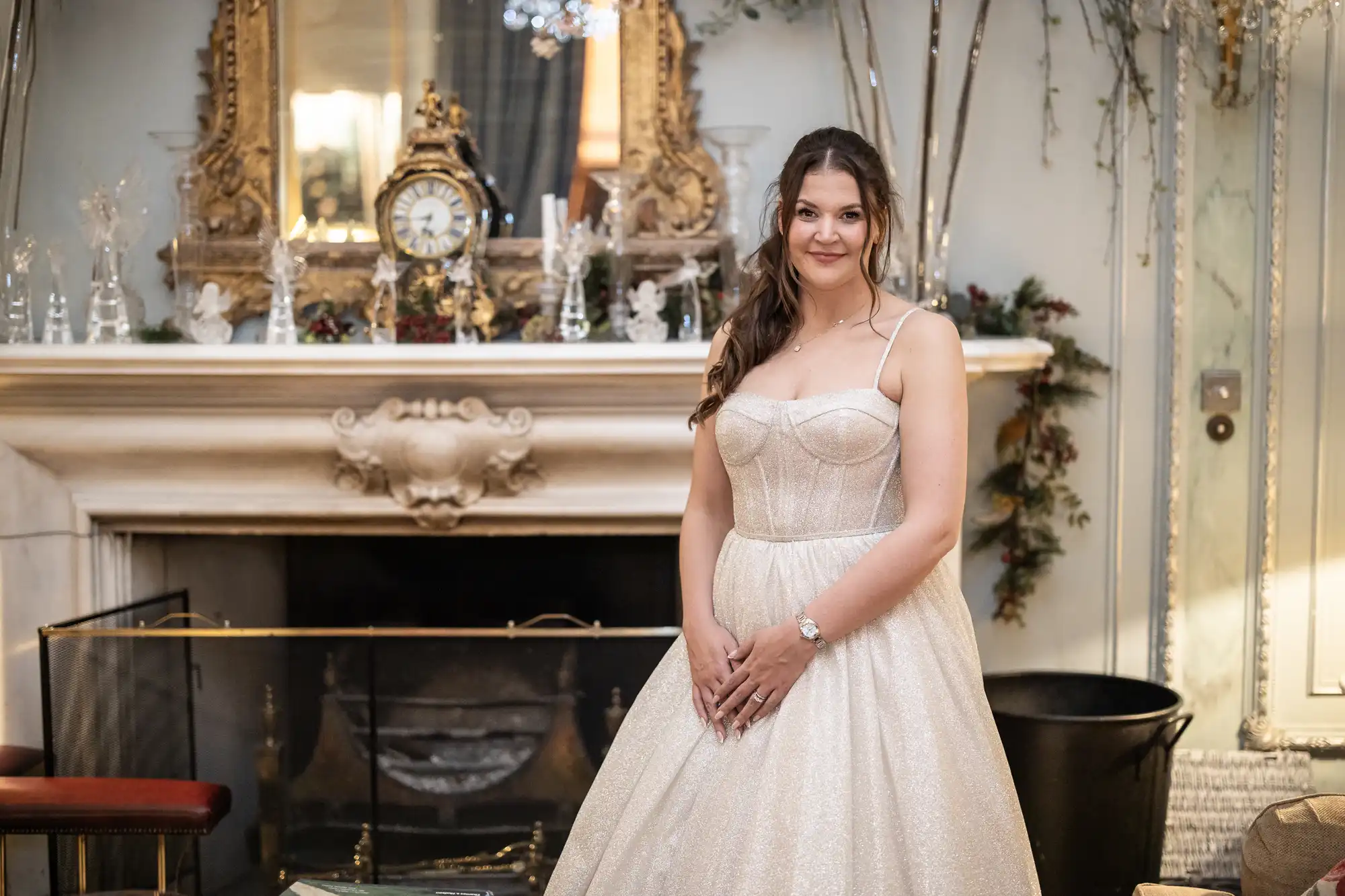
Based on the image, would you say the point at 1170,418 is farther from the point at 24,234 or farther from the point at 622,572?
the point at 24,234

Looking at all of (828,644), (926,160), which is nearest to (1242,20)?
(926,160)

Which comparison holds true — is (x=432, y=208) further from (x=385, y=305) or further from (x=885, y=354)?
(x=885, y=354)

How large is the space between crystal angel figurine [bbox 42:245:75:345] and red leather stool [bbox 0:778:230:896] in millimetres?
981

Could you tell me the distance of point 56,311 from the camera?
2.98m

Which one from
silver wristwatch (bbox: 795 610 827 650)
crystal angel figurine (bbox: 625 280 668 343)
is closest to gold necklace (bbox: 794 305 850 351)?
silver wristwatch (bbox: 795 610 827 650)

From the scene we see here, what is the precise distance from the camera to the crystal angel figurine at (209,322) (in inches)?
116

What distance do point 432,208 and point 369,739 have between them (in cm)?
121

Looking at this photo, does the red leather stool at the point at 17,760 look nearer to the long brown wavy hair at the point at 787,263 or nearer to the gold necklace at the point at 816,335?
the long brown wavy hair at the point at 787,263

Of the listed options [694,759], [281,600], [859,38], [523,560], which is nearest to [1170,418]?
[859,38]

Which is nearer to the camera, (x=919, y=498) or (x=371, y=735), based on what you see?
(x=919, y=498)

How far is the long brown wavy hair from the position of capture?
67.9 inches

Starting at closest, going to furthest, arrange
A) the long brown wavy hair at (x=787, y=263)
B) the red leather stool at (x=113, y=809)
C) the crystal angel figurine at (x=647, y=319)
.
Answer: the long brown wavy hair at (x=787, y=263) → the red leather stool at (x=113, y=809) → the crystal angel figurine at (x=647, y=319)

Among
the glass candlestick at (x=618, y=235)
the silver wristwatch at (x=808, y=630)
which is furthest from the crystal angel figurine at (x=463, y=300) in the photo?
the silver wristwatch at (x=808, y=630)

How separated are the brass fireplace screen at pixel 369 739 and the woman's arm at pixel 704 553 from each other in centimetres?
100
